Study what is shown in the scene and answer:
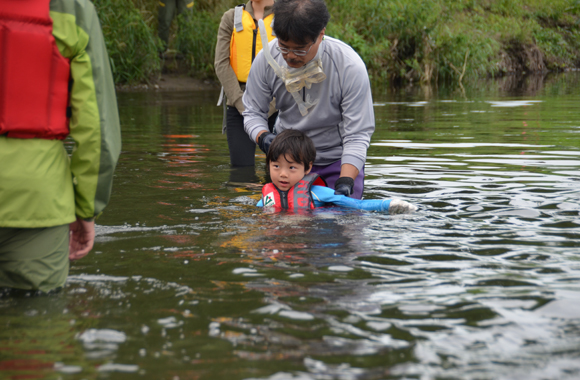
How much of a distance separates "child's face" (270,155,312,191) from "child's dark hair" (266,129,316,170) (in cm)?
3

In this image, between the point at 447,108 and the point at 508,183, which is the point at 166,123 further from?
the point at 508,183

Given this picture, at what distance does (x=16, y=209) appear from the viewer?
3008 millimetres

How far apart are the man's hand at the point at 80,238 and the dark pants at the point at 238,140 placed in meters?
3.89

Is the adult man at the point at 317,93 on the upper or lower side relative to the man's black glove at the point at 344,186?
upper

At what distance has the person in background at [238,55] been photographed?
723cm

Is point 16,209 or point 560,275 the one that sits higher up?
point 16,209

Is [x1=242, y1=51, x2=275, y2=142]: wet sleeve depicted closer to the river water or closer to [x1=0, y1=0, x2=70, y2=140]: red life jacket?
the river water

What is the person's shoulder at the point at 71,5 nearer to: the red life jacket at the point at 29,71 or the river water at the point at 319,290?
the red life jacket at the point at 29,71

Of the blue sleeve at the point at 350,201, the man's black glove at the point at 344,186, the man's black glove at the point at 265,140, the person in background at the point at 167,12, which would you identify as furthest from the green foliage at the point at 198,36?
the man's black glove at the point at 344,186

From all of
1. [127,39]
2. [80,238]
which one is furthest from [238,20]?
[127,39]

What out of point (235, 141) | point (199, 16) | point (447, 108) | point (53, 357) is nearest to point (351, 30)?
point (199, 16)

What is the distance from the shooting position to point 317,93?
5.41 m

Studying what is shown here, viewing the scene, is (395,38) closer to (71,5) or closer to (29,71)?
(71,5)

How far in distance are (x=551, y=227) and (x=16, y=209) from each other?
3.41 m
